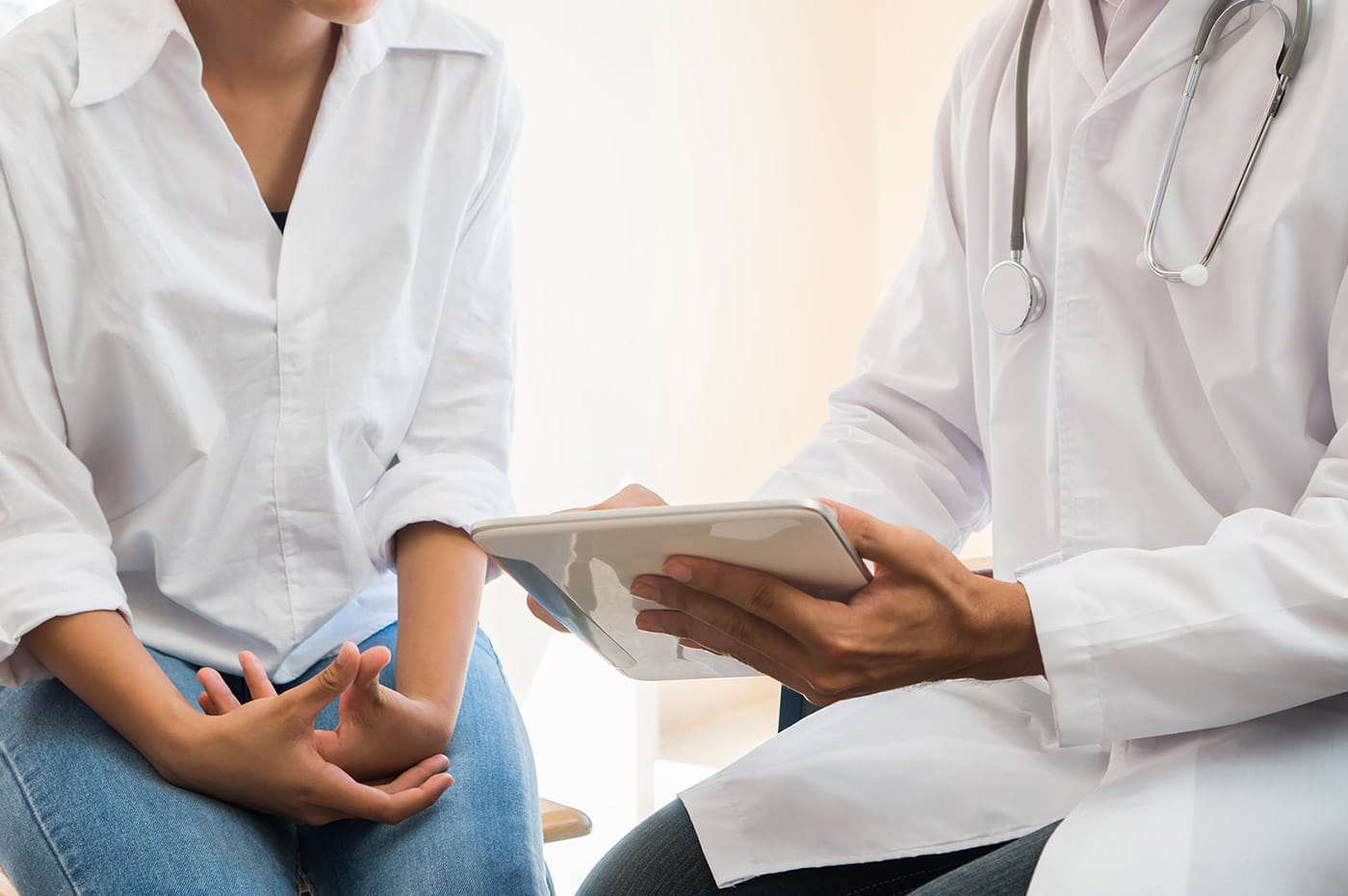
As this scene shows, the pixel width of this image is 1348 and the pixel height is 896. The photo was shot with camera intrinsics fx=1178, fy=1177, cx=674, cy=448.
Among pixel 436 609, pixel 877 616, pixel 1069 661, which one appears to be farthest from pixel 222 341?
pixel 1069 661

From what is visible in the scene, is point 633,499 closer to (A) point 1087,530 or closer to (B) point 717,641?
(B) point 717,641

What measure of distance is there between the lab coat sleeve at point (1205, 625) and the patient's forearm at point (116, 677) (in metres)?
0.64

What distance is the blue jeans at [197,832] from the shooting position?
816mm

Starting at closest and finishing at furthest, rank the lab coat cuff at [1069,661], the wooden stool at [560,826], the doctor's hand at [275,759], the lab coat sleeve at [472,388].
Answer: the lab coat cuff at [1069,661]
the doctor's hand at [275,759]
the lab coat sleeve at [472,388]
the wooden stool at [560,826]

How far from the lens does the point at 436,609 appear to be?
3.41ft

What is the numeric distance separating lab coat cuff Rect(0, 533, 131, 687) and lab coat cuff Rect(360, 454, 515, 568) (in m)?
0.23

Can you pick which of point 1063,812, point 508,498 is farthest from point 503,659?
point 1063,812

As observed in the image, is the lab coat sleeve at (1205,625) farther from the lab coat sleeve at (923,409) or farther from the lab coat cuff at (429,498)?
the lab coat cuff at (429,498)

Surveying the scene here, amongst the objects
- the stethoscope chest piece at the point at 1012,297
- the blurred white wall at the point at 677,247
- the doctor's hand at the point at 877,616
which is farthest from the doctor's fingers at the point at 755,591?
the blurred white wall at the point at 677,247

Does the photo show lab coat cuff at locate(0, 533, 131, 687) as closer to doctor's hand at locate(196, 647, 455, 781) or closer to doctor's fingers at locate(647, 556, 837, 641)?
doctor's hand at locate(196, 647, 455, 781)

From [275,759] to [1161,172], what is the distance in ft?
2.60

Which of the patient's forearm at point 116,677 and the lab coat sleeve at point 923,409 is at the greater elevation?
the lab coat sleeve at point 923,409

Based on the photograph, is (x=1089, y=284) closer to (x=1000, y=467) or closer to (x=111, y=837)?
(x=1000, y=467)

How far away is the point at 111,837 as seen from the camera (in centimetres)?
82
